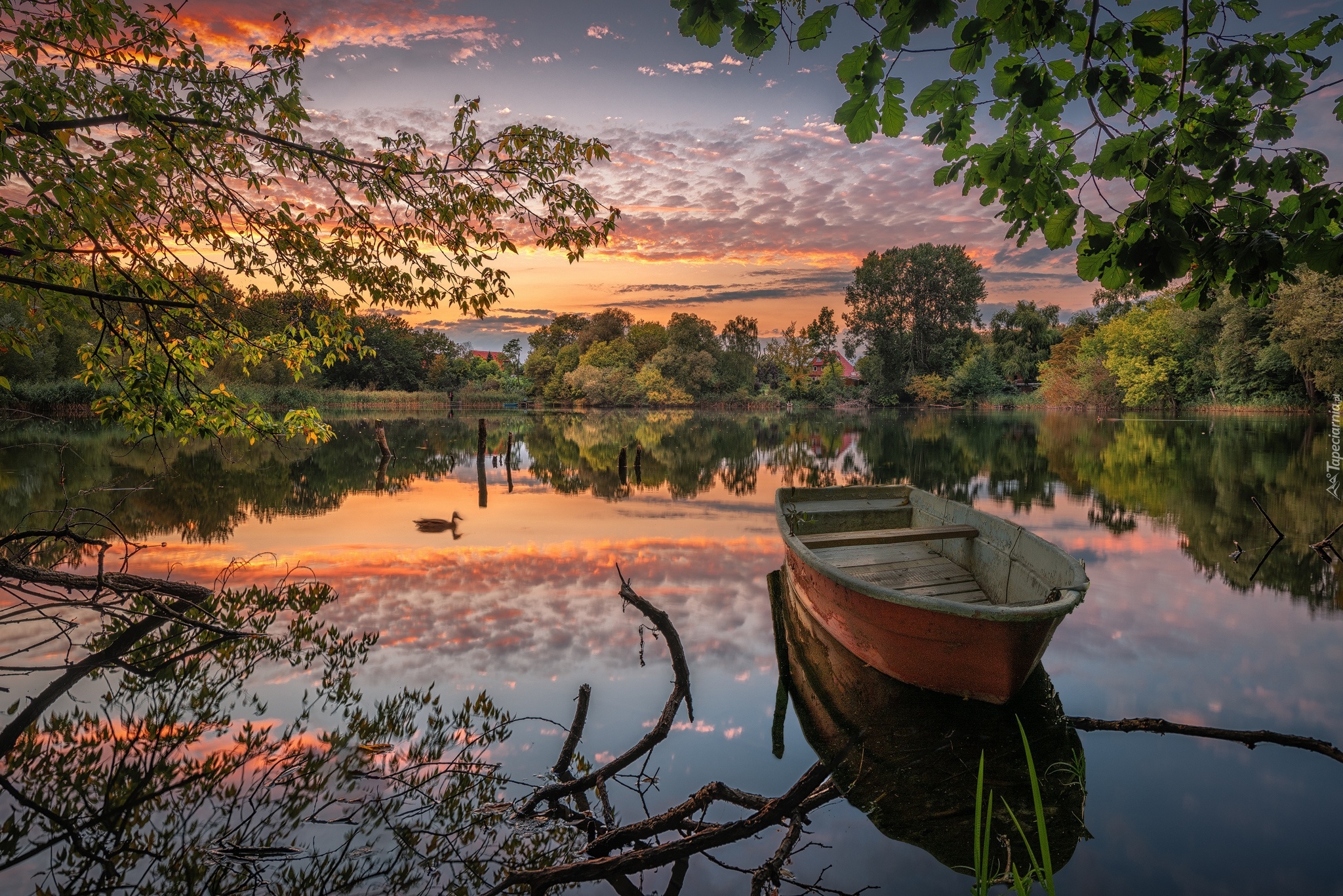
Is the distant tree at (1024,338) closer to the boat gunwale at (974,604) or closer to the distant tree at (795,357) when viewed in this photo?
the distant tree at (795,357)

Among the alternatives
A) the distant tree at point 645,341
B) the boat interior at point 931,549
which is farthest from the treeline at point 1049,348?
the boat interior at point 931,549

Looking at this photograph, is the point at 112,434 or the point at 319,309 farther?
the point at 112,434

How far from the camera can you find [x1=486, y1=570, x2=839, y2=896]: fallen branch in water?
8.80 ft

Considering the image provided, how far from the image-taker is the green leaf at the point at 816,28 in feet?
7.00

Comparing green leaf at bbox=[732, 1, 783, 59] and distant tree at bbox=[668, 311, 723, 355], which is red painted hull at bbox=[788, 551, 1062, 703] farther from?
distant tree at bbox=[668, 311, 723, 355]

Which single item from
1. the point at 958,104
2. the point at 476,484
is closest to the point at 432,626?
the point at 958,104

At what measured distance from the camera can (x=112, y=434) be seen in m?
28.9

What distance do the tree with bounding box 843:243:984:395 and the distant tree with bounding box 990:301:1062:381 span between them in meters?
3.41

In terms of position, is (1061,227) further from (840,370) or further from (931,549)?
(840,370)

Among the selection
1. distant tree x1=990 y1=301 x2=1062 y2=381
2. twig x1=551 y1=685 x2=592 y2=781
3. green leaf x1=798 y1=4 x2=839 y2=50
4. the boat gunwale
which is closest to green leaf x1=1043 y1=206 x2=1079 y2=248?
green leaf x1=798 y1=4 x2=839 y2=50

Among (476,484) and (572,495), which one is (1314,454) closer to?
(572,495)

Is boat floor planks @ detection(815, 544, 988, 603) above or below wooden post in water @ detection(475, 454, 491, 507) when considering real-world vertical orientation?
above

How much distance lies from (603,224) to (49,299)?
4.58 m

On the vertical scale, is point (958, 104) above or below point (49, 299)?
above
